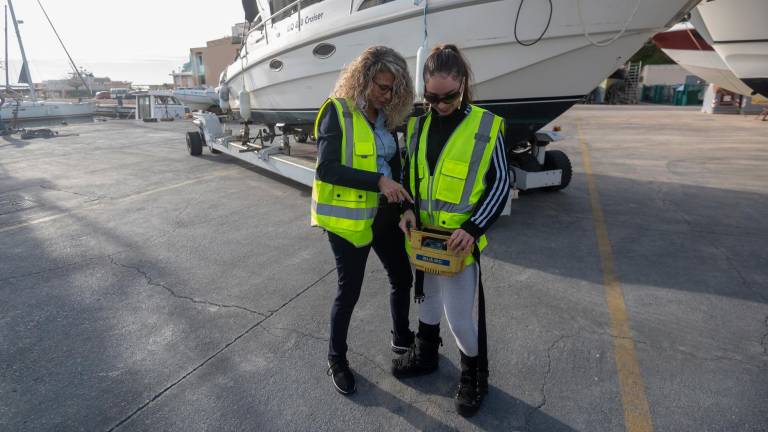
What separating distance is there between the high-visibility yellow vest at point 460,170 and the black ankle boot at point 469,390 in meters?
0.58

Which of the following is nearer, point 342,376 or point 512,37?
point 342,376

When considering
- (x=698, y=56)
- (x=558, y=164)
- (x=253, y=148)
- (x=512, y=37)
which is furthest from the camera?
(x=698, y=56)

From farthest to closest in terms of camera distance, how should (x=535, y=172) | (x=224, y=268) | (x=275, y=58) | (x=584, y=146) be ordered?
(x=584, y=146)
(x=275, y=58)
(x=535, y=172)
(x=224, y=268)

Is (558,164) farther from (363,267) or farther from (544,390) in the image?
(363,267)

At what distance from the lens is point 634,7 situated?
404 centimetres

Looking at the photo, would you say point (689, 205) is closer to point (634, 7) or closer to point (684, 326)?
point (634, 7)

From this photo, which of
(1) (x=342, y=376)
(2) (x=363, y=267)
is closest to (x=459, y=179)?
(2) (x=363, y=267)

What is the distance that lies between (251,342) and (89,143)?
39.4 ft

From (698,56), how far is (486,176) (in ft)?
60.4

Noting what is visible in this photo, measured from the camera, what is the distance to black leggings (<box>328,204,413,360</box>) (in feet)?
7.02

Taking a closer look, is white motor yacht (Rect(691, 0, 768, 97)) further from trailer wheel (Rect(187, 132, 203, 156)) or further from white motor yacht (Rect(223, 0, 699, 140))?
trailer wheel (Rect(187, 132, 203, 156))

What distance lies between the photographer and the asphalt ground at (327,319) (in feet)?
7.17

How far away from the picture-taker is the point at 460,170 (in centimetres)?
191

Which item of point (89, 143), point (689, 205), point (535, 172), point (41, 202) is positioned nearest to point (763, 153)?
point (689, 205)
